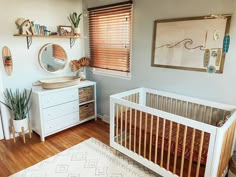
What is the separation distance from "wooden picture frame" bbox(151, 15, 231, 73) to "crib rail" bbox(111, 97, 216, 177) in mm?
638

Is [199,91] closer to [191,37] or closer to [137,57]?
[191,37]

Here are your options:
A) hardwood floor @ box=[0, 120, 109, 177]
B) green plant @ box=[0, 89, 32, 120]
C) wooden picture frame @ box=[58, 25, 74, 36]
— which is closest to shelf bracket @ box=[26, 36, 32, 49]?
wooden picture frame @ box=[58, 25, 74, 36]

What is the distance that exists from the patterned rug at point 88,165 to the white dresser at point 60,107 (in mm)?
546

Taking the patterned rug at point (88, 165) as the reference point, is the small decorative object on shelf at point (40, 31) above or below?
above

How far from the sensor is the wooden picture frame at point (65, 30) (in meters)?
3.14

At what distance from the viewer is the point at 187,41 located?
2225 mm

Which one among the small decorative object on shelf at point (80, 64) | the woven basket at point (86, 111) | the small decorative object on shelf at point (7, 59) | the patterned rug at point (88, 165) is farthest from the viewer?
the small decorative object on shelf at point (80, 64)

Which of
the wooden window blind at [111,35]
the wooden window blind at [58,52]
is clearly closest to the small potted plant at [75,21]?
the wooden window blind at [111,35]

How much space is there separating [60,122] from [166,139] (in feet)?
5.90

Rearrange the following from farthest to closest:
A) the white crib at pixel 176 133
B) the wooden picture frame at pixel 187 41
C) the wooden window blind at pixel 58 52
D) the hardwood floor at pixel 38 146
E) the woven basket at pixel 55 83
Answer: the wooden window blind at pixel 58 52 → the woven basket at pixel 55 83 → the hardwood floor at pixel 38 146 → the wooden picture frame at pixel 187 41 → the white crib at pixel 176 133

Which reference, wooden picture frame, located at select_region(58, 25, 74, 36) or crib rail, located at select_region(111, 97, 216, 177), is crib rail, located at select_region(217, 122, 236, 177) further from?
wooden picture frame, located at select_region(58, 25, 74, 36)

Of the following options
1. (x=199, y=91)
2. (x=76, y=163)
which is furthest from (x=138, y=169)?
(x=199, y=91)

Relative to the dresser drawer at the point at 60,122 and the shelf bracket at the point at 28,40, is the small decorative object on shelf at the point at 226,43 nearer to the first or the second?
the dresser drawer at the point at 60,122

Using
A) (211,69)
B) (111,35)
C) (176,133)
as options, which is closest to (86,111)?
(111,35)
